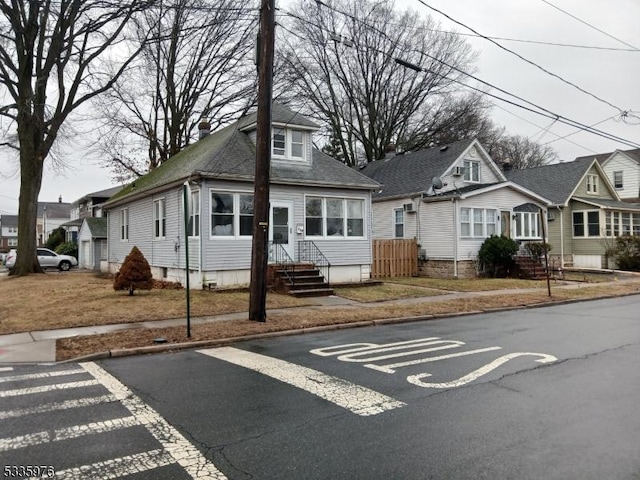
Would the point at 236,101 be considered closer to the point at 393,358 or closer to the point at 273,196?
the point at 273,196

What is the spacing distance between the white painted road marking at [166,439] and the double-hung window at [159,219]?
1411 cm

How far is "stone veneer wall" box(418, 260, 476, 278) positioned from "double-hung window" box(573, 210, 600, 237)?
11341 millimetres

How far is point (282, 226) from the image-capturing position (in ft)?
60.5

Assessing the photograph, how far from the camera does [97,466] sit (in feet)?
12.3

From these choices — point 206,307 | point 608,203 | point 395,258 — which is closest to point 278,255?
point 206,307

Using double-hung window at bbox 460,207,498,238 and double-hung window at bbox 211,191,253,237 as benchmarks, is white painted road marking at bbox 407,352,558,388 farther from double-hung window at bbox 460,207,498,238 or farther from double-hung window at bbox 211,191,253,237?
double-hung window at bbox 460,207,498,238

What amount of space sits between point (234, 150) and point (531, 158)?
52.7 m

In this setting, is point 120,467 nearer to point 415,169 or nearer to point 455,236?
point 455,236

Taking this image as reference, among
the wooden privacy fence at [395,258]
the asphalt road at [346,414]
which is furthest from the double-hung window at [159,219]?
the asphalt road at [346,414]

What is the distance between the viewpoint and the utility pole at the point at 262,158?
10.6 metres

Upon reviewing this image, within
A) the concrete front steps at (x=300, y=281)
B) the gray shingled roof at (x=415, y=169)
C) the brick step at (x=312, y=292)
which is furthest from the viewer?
the gray shingled roof at (x=415, y=169)

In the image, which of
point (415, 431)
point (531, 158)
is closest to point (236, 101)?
point (415, 431)

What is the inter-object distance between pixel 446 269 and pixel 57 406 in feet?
68.6

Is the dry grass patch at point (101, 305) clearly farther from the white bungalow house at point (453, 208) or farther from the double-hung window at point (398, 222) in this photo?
the double-hung window at point (398, 222)
